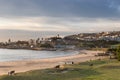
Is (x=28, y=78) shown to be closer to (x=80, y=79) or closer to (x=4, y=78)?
(x=4, y=78)

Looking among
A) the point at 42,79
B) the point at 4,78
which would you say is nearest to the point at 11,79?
the point at 4,78

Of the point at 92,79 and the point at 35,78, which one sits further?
the point at 35,78

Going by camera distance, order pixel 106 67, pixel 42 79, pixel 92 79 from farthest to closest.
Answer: pixel 106 67 → pixel 42 79 → pixel 92 79

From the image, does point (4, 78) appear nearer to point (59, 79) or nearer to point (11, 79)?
point (11, 79)

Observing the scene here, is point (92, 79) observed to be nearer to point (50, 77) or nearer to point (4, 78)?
point (50, 77)

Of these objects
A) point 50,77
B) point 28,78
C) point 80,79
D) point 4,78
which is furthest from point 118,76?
point 4,78

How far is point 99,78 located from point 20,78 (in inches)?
272

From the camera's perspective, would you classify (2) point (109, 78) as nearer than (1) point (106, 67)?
Yes

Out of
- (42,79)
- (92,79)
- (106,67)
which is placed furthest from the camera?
(106,67)

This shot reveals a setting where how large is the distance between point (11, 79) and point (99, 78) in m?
7.57

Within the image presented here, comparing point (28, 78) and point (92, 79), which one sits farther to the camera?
point (28, 78)

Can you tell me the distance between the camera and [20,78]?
97.9 ft

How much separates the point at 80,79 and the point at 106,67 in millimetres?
11146

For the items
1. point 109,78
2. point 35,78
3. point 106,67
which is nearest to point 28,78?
point 35,78
